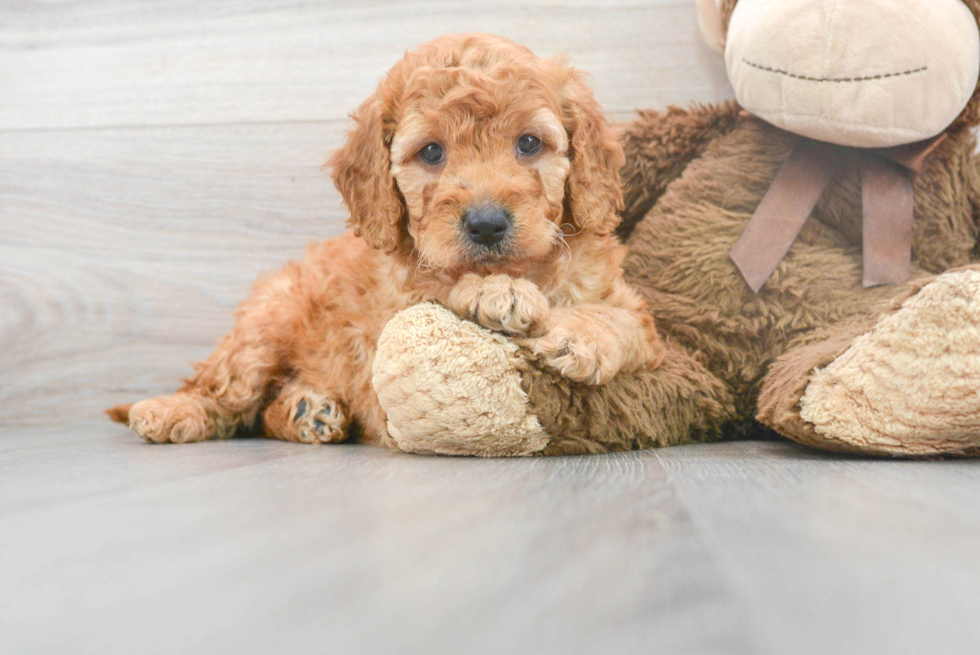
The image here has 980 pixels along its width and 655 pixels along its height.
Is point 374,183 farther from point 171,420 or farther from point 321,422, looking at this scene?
point 171,420

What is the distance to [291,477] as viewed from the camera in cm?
127

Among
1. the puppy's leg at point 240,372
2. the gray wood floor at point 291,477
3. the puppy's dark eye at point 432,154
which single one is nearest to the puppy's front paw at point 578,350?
the gray wood floor at point 291,477

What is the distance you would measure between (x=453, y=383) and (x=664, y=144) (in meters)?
1.00

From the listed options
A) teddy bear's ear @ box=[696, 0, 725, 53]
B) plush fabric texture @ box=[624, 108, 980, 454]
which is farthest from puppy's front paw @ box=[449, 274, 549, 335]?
teddy bear's ear @ box=[696, 0, 725, 53]

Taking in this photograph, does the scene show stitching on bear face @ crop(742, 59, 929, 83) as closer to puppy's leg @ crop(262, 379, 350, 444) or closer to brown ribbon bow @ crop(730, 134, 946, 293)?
brown ribbon bow @ crop(730, 134, 946, 293)

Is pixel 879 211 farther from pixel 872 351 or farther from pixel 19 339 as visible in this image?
pixel 19 339

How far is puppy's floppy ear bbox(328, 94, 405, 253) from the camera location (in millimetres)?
1610

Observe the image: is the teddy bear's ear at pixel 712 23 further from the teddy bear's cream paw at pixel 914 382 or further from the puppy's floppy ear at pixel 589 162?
the teddy bear's cream paw at pixel 914 382

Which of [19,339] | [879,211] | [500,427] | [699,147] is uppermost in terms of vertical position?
[699,147]

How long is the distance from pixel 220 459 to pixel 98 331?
4.17 feet

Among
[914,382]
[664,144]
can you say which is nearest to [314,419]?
[664,144]

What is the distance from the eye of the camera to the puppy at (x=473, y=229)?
144 cm

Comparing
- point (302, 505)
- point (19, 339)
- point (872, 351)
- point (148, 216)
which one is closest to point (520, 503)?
point (302, 505)

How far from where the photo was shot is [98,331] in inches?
98.7
